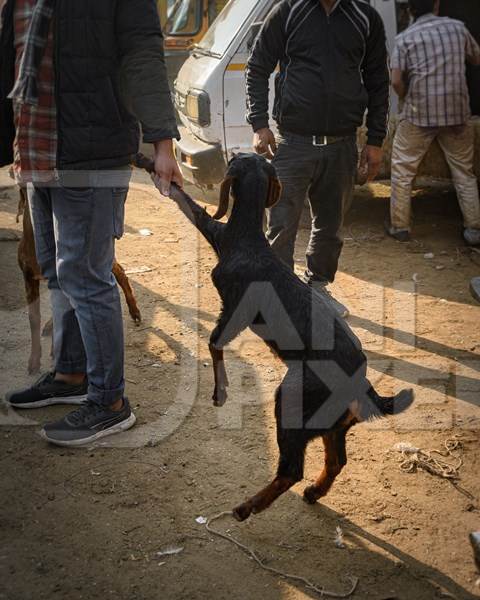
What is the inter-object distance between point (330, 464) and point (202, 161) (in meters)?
4.64

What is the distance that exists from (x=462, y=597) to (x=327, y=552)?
22.1 inches

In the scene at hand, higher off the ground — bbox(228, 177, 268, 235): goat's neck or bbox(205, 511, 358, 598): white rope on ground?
bbox(228, 177, 268, 235): goat's neck

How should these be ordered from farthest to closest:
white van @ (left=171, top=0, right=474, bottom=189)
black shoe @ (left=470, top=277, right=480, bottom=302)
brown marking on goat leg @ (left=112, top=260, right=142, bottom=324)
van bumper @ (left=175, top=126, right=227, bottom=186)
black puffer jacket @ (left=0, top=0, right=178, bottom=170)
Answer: van bumper @ (left=175, top=126, right=227, bottom=186) → white van @ (left=171, top=0, right=474, bottom=189) → brown marking on goat leg @ (left=112, top=260, right=142, bottom=324) → black shoe @ (left=470, top=277, right=480, bottom=302) → black puffer jacket @ (left=0, top=0, right=178, bottom=170)

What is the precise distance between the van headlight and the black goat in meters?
3.98

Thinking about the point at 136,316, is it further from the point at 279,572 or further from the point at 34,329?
the point at 279,572

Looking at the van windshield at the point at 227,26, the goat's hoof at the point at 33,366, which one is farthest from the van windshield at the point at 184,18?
the goat's hoof at the point at 33,366

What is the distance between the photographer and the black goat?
3100mm

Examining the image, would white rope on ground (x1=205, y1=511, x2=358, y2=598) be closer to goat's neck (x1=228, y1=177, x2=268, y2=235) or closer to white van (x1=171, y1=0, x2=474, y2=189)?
goat's neck (x1=228, y1=177, x2=268, y2=235)

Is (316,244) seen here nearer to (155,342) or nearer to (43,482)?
(155,342)

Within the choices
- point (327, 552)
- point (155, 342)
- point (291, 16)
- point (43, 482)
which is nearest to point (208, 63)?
point (291, 16)

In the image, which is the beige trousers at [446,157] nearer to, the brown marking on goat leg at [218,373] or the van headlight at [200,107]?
the van headlight at [200,107]

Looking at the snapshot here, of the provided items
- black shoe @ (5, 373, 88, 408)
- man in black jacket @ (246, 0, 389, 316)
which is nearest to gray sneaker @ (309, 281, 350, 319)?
man in black jacket @ (246, 0, 389, 316)

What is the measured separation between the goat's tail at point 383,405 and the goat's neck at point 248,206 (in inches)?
36.1

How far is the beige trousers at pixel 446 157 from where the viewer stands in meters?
6.86
